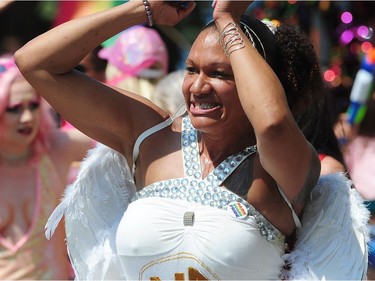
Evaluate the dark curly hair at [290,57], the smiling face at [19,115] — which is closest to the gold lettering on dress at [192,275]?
the dark curly hair at [290,57]

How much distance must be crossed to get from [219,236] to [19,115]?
5.82 feet

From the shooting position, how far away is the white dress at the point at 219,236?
220 centimetres

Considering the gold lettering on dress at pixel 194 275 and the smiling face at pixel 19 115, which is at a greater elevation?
the gold lettering on dress at pixel 194 275

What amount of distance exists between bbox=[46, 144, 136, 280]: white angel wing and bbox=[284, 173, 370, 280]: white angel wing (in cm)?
57

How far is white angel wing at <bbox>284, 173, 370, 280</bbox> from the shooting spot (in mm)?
2283

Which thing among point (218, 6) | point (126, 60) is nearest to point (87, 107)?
point (218, 6)

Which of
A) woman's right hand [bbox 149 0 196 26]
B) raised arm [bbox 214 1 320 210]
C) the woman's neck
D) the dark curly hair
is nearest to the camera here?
raised arm [bbox 214 1 320 210]

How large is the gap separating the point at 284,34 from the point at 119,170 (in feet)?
2.20

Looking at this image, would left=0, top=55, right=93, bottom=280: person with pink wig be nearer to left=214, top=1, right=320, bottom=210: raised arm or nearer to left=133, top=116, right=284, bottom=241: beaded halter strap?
left=133, top=116, right=284, bottom=241: beaded halter strap

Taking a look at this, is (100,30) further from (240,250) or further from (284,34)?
(240,250)

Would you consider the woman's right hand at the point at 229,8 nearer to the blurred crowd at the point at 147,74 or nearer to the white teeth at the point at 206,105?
the white teeth at the point at 206,105

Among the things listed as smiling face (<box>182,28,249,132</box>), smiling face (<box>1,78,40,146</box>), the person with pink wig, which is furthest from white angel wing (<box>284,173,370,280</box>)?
smiling face (<box>1,78,40,146</box>)

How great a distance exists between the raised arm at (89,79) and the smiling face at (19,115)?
1.25 m

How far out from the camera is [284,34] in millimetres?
2408
